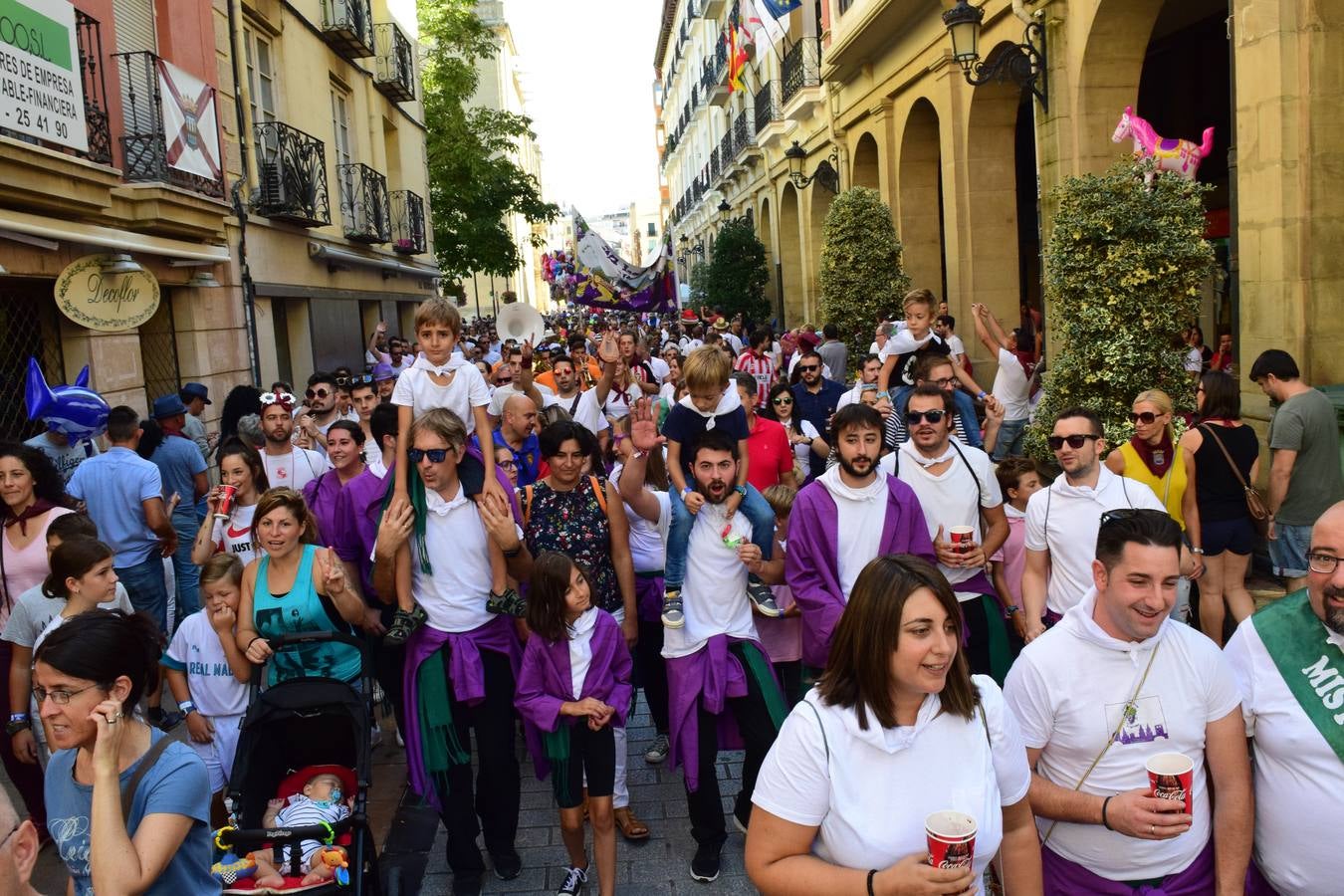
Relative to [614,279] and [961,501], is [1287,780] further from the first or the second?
[614,279]

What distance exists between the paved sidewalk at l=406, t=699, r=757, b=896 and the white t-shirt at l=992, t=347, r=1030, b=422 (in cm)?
450

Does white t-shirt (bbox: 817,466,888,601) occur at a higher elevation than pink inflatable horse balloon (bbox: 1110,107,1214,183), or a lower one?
lower

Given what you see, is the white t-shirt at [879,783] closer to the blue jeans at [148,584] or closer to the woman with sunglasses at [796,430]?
the blue jeans at [148,584]

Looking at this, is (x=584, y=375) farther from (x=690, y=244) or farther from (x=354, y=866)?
(x=690, y=244)

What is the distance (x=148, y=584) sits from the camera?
6.64m

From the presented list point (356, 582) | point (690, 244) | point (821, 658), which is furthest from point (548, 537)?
point (690, 244)

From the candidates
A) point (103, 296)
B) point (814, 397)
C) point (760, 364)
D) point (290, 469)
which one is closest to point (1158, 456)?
point (814, 397)

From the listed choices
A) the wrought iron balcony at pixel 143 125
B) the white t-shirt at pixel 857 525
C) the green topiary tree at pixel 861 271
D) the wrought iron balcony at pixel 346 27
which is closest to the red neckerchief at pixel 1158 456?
the white t-shirt at pixel 857 525

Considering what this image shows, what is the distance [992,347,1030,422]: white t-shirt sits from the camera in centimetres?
885

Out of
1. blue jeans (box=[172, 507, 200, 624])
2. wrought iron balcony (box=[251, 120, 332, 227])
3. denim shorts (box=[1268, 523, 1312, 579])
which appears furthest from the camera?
wrought iron balcony (box=[251, 120, 332, 227])

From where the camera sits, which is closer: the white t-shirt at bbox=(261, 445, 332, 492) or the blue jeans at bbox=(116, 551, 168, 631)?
the blue jeans at bbox=(116, 551, 168, 631)

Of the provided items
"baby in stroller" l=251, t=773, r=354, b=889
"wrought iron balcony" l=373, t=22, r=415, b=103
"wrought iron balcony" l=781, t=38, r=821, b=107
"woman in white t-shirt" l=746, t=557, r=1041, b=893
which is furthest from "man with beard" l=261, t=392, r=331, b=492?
→ "wrought iron balcony" l=781, t=38, r=821, b=107

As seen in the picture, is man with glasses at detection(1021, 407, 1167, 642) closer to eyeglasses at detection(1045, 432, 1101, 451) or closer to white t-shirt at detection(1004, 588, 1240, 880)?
eyeglasses at detection(1045, 432, 1101, 451)

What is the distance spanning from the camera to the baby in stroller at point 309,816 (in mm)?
3672
